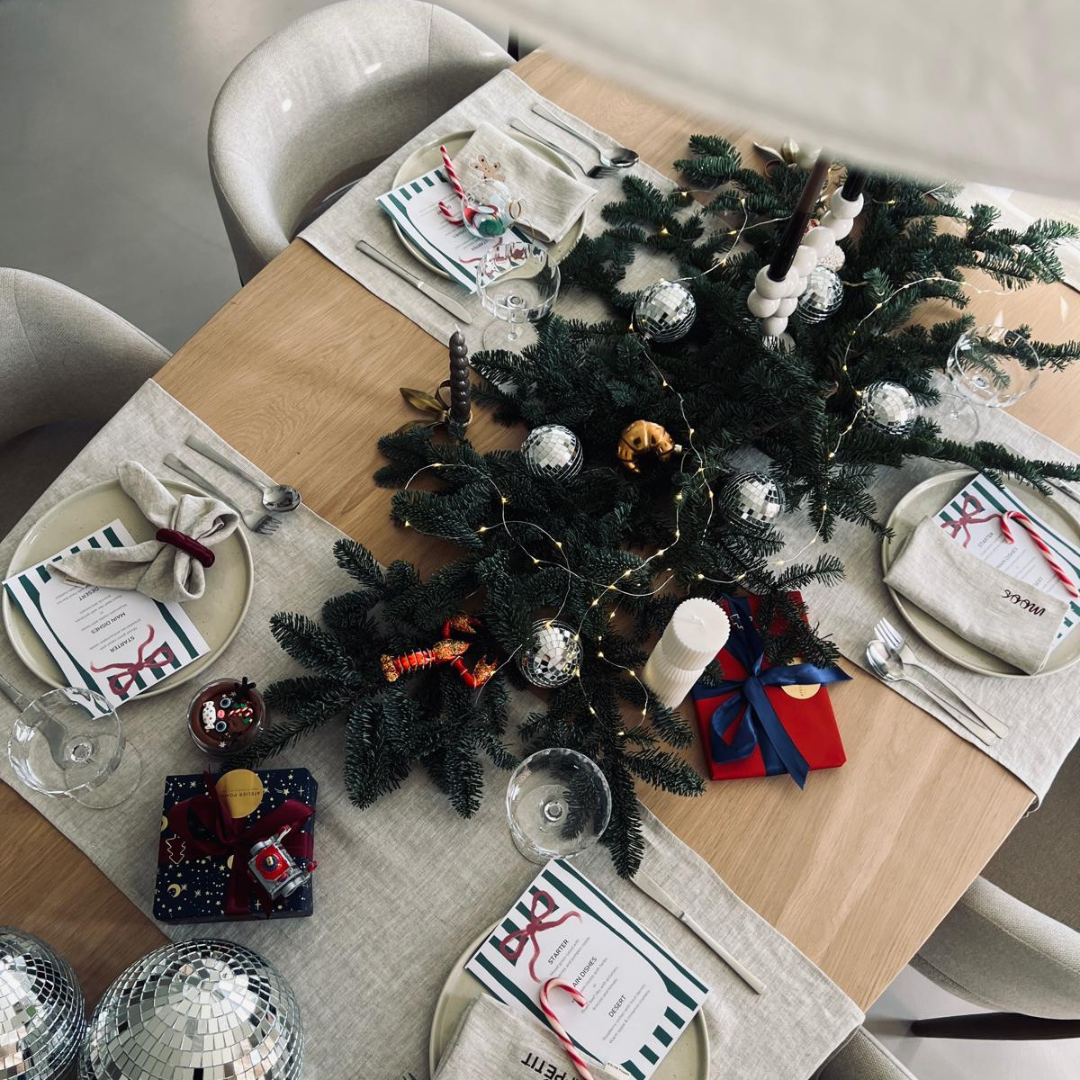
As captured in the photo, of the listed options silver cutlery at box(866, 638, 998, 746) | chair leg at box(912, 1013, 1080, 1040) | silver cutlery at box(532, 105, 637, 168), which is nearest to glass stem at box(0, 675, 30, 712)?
silver cutlery at box(866, 638, 998, 746)

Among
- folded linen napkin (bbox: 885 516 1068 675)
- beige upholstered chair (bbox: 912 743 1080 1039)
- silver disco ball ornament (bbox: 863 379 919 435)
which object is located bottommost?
beige upholstered chair (bbox: 912 743 1080 1039)

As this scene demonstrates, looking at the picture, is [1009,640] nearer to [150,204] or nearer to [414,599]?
[414,599]

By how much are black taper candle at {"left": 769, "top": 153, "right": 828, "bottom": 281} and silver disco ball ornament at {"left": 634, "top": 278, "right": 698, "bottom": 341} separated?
124 mm

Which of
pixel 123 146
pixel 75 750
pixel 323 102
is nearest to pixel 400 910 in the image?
pixel 75 750

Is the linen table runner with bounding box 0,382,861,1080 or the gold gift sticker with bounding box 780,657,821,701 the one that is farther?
the gold gift sticker with bounding box 780,657,821,701

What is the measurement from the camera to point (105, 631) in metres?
1.08

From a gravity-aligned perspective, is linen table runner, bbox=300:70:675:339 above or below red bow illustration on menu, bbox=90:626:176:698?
above

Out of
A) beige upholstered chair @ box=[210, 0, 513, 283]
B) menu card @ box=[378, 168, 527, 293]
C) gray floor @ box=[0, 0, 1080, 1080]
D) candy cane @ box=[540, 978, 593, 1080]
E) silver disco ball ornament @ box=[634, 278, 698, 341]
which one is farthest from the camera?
gray floor @ box=[0, 0, 1080, 1080]

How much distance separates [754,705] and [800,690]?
0.07 m

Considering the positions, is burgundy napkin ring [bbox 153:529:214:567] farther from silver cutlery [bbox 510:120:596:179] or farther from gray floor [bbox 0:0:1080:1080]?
gray floor [bbox 0:0:1080:1080]

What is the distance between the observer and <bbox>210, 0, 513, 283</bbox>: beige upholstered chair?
1.45 metres

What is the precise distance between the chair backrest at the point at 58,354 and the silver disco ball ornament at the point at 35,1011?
80 centimetres

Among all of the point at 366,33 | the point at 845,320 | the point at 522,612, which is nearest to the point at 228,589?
the point at 522,612

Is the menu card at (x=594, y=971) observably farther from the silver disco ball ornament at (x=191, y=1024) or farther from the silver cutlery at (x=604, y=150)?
the silver cutlery at (x=604, y=150)
